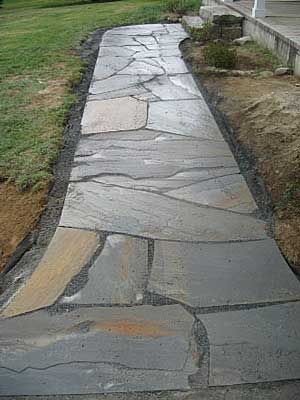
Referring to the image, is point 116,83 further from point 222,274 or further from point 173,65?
point 222,274

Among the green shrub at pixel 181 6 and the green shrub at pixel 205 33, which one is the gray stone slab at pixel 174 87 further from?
the green shrub at pixel 181 6

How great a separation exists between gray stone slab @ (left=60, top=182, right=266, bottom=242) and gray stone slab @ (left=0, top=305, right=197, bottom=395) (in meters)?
0.64

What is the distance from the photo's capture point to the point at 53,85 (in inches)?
213

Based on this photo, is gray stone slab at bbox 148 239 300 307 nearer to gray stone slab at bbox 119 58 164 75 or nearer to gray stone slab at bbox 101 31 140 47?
gray stone slab at bbox 119 58 164 75

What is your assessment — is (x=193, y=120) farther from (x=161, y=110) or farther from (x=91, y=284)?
(x=91, y=284)

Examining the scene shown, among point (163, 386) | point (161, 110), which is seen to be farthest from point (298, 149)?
point (163, 386)

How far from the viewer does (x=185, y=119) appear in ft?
14.4

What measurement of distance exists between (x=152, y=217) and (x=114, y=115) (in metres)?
1.95

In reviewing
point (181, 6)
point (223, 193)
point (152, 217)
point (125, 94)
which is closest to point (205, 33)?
point (125, 94)

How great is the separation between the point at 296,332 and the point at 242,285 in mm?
356

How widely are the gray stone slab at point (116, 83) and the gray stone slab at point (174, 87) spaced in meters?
0.15

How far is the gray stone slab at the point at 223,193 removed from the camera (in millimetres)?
2924

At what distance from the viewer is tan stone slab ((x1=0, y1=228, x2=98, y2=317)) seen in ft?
7.13

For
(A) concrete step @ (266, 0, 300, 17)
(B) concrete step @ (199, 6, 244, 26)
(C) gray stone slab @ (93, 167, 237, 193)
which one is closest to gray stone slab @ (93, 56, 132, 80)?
(B) concrete step @ (199, 6, 244, 26)
